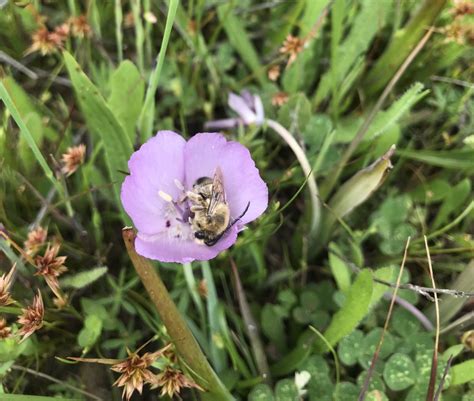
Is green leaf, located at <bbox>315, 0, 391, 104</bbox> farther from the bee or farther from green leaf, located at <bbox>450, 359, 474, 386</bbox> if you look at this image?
green leaf, located at <bbox>450, 359, 474, 386</bbox>

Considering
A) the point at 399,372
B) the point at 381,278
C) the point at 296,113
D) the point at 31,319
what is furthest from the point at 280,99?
the point at 31,319

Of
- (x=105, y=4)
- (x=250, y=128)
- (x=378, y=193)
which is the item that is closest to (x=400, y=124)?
(x=378, y=193)

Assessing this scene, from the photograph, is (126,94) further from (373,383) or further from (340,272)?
(373,383)

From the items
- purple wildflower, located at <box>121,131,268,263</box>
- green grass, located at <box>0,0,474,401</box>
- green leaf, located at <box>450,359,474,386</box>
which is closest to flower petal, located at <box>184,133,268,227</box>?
purple wildflower, located at <box>121,131,268,263</box>

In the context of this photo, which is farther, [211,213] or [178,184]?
[178,184]

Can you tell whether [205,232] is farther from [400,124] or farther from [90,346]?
[400,124]

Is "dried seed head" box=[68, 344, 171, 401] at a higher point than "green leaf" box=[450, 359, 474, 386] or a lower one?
higher
